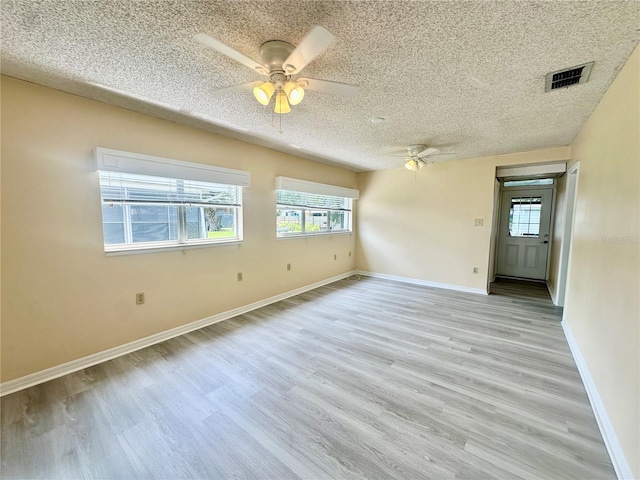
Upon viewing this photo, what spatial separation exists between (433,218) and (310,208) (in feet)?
7.87

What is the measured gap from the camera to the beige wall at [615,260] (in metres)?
1.38

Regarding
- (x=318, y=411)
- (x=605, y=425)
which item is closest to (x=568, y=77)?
(x=605, y=425)

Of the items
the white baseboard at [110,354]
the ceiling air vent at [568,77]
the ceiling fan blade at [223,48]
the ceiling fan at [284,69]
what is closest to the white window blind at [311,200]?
the white baseboard at [110,354]

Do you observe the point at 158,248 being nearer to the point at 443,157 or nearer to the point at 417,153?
the point at 417,153

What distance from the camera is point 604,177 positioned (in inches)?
81.0

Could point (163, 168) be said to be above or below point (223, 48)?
below

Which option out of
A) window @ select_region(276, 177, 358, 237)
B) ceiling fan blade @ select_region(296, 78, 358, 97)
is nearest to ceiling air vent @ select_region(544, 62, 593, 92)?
ceiling fan blade @ select_region(296, 78, 358, 97)

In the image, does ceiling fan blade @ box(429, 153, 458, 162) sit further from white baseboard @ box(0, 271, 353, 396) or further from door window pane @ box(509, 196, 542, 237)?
white baseboard @ box(0, 271, 353, 396)

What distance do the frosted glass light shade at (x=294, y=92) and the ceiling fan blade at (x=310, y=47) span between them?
11cm

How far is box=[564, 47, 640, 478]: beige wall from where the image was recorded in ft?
4.52

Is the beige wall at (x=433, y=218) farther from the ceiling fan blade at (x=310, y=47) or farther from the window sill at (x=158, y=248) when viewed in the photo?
the ceiling fan blade at (x=310, y=47)

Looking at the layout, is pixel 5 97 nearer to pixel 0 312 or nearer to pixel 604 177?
pixel 0 312

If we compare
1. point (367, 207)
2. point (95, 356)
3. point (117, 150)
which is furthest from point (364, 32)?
point (367, 207)

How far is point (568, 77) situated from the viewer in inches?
74.3
